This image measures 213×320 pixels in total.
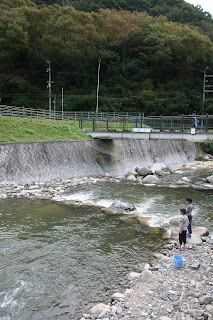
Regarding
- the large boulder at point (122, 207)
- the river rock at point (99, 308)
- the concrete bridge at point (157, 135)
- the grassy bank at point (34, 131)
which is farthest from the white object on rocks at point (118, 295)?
the grassy bank at point (34, 131)

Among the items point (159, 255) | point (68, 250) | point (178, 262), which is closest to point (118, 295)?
point (178, 262)

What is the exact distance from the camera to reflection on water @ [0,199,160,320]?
707 centimetres

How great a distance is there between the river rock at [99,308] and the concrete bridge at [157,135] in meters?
14.4

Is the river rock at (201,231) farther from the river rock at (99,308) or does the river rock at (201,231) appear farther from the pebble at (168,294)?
the river rock at (99,308)

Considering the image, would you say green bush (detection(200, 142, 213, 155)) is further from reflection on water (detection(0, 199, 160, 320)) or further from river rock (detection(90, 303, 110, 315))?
river rock (detection(90, 303, 110, 315))

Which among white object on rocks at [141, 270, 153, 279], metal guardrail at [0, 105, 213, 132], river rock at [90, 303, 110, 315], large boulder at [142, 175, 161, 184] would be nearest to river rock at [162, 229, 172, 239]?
white object on rocks at [141, 270, 153, 279]

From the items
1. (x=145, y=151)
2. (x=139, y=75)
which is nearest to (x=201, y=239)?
(x=145, y=151)

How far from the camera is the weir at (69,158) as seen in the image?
64.6 ft

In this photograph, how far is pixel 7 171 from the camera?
19.1 m

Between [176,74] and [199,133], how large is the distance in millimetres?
46524

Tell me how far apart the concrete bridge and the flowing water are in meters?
4.35

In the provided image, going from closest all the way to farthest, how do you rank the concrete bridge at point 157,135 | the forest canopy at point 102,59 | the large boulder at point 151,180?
the concrete bridge at point 157,135
the large boulder at point 151,180
the forest canopy at point 102,59

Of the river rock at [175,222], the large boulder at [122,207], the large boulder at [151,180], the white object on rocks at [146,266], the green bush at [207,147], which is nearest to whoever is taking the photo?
the white object on rocks at [146,266]

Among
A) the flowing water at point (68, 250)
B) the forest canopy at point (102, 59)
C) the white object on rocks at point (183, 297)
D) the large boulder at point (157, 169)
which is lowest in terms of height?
the flowing water at point (68, 250)
